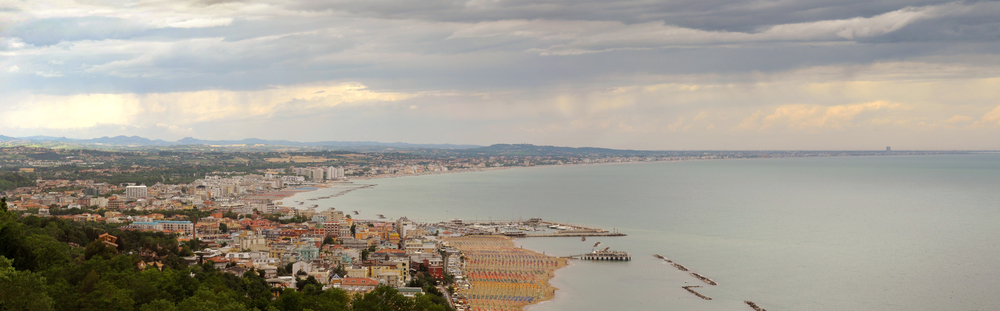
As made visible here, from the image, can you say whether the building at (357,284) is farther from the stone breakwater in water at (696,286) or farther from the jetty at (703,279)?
the jetty at (703,279)

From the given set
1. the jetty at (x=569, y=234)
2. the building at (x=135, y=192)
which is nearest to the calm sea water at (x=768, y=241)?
the jetty at (x=569, y=234)

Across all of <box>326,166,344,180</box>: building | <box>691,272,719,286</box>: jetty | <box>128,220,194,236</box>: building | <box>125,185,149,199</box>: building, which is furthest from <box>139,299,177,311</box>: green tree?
<box>326,166,344,180</box>: building

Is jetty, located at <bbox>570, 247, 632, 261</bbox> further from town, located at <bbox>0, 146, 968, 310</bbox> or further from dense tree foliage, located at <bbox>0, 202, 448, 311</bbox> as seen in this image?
dense tree foliage, located at <bbox>0, 202, 448, 311</bbox>

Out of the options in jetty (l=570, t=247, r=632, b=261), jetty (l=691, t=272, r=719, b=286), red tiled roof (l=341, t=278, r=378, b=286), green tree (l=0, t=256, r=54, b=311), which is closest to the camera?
green tree (l=0, t=256, r=54, b=311)

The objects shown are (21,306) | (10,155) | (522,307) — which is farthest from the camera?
(10,155)

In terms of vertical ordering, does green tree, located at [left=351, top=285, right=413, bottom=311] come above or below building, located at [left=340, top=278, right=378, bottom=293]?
above

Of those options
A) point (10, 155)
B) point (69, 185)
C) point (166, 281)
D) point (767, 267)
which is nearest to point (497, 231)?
point (767, 267)

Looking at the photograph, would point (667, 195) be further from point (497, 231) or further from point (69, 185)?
point (69, 185)

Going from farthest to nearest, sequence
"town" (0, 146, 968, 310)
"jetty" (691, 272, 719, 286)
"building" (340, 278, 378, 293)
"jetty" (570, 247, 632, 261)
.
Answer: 1. "jetty" (570, 247, 632, 261)
2. "jetty" (691, 272, 719, 286)
3. "town" (0, 146, 968, 310)
4. "building" (340, 278, 378, 293)
